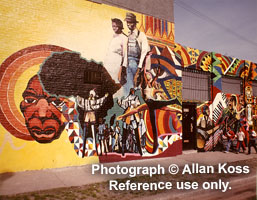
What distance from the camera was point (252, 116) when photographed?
1381 cm

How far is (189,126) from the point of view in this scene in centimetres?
1134

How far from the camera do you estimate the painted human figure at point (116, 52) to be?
29.5 feet

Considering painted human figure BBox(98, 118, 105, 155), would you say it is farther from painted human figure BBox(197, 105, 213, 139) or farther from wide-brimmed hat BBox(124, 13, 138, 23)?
painted human figure BBox(197, 105, 213, 139)

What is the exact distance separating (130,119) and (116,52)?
292 centimetres

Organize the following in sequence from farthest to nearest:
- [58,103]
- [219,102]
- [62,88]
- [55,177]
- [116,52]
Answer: [219,102]
[116,52]
[62,88]
[58,103]
[55,177]

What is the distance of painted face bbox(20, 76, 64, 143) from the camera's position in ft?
24.2

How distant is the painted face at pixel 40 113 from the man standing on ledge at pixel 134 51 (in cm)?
307

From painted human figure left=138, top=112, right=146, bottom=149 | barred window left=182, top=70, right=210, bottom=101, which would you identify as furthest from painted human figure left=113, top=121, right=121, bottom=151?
barred window left=182, top=70, right=210, bottom=101

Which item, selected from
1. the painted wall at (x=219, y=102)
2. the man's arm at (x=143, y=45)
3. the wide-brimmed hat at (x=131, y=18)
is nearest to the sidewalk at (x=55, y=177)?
the painted wall at (x=219, y=102)

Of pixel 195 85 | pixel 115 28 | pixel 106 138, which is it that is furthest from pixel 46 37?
pixel 195 85

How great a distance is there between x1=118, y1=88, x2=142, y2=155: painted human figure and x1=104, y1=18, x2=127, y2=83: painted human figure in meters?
0.90

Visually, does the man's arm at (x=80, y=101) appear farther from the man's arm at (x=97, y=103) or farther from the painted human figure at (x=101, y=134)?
the painted human figure at (x=101, y=134)

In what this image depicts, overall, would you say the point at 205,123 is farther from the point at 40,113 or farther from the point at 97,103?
the point at 40,113

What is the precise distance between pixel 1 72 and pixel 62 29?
261 cm
